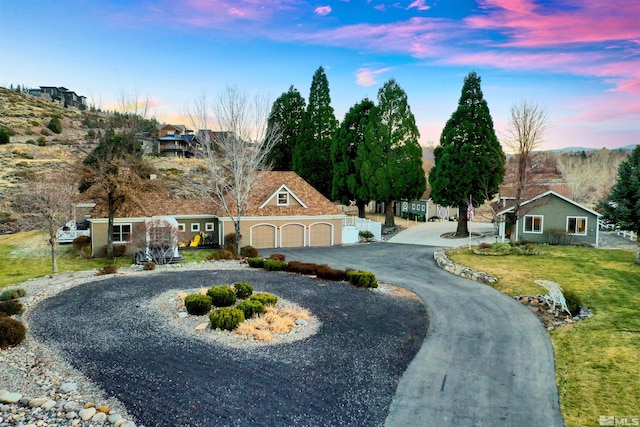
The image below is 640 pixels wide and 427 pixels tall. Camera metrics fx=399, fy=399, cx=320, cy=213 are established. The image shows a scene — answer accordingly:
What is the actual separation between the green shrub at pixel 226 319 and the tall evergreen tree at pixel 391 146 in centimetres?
2667

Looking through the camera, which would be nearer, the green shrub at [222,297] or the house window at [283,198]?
the green shrub at [222,297]

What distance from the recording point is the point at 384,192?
3697cm

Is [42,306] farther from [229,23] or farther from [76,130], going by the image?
[76,130]

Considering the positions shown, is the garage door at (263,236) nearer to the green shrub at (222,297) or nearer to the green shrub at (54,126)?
the green shrub at (222,297)

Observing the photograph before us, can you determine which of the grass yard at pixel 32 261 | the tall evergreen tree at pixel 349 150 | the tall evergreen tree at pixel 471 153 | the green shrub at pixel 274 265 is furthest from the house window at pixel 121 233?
the tall evergreen tree at pixel 471 153

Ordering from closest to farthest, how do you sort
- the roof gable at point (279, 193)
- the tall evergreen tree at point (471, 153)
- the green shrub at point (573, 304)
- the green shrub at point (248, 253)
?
the green shrub at point (573, 304) < the green shrub at point (248, 253) < the roof gable at point (279, 193) < the tall evergreen tree at point (471, 153)

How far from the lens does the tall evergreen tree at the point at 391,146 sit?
37.2m

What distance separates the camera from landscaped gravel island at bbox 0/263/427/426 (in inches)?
301

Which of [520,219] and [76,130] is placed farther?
[76,130]

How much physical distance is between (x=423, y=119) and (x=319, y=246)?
16883mm

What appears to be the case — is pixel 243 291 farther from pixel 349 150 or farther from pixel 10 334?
pixel 349 150

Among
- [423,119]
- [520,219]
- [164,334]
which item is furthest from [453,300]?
[423,119]

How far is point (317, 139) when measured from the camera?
42688 mm

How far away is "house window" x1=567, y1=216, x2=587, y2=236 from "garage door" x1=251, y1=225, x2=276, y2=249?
71.2ft
